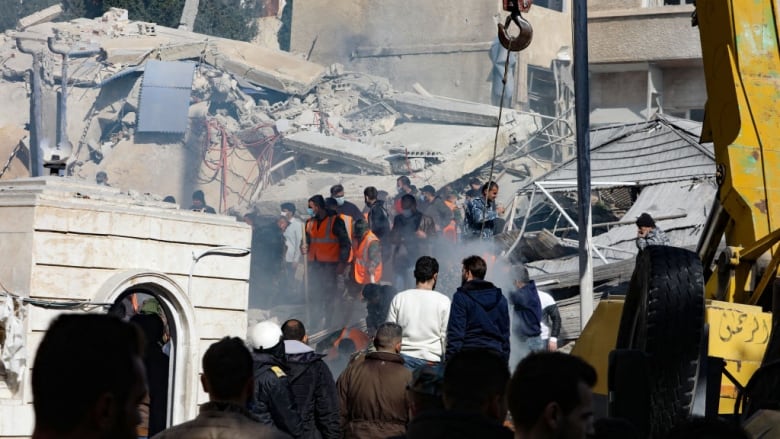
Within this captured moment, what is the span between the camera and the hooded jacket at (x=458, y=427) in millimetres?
3943

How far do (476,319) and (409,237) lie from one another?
8.65 m

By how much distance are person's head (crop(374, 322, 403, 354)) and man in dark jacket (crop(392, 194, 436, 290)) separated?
916 cm

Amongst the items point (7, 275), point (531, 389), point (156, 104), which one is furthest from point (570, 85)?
point (531, 389)

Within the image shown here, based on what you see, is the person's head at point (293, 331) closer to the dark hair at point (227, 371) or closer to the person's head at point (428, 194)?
the dark hair at point (227, 371)

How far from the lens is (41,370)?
255 centimetres

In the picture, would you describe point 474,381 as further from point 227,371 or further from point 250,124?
point 250,124

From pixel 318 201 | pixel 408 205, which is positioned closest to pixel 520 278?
pixel 408 205

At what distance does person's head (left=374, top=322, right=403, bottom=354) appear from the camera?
7578 mm

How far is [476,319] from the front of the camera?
8.35m

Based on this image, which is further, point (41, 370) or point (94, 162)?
point (94, 162)

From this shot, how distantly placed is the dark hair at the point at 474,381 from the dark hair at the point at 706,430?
753 mm

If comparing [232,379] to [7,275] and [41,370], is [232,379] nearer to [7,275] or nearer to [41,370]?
[41,370]

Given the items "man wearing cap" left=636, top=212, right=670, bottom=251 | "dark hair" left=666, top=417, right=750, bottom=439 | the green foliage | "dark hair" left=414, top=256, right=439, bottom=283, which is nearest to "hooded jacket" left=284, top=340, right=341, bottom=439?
"dark hair" left=414, top=256, right=439, bottom=283

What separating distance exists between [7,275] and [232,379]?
23.5 ft
